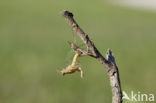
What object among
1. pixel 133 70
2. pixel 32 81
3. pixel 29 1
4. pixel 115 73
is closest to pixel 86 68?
pixel 133 70

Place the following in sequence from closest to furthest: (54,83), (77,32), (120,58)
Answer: (77,32) → (54,83) → (120,58)

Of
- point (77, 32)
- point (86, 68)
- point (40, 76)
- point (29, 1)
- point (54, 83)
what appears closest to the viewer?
point (77, 32)

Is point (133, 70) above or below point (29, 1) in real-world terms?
below

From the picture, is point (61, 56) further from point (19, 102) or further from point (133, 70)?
point (19, 102)

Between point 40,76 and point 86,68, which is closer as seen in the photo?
point 40,76

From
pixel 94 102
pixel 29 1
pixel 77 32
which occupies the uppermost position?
pixel 29 1

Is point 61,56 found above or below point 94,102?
above

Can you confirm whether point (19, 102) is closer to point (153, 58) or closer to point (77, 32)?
point (153, 58)

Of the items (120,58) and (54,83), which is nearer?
(54,83)

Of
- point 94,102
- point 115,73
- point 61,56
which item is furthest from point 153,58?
point 115,73
